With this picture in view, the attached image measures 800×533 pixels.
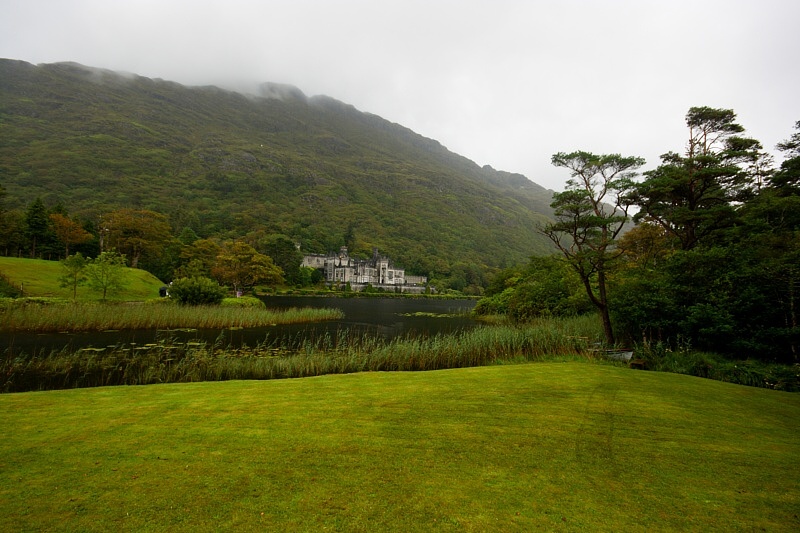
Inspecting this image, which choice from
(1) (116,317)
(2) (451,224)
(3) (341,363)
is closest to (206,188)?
(2) (451,224)

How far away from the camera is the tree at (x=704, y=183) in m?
16.7

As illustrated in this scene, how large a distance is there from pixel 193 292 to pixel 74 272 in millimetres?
7861

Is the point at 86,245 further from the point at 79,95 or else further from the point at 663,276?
the point at 79,95

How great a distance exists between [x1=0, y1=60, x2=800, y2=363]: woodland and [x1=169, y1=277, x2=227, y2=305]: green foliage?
48.0 ft

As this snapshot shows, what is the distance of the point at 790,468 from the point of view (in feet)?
13.8

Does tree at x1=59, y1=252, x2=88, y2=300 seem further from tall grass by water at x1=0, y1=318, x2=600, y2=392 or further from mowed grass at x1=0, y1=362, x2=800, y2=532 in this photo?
mowed grass at x1=0, y1=362, x2=800, y2=532

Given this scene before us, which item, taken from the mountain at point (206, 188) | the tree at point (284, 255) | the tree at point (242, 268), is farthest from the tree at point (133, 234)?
the mountain at point (206, 188)

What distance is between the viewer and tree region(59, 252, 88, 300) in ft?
87.2

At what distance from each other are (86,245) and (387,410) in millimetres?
58452

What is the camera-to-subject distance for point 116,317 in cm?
2089

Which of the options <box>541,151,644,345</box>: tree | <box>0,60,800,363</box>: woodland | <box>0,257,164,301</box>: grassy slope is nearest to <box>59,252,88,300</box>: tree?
<box>0,257,164,301</box>: grassy slope

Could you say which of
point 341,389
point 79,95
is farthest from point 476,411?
point 79,95

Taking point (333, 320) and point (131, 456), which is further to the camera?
point (333, 320)

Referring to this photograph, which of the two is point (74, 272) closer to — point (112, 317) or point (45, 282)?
point (45, 282)
